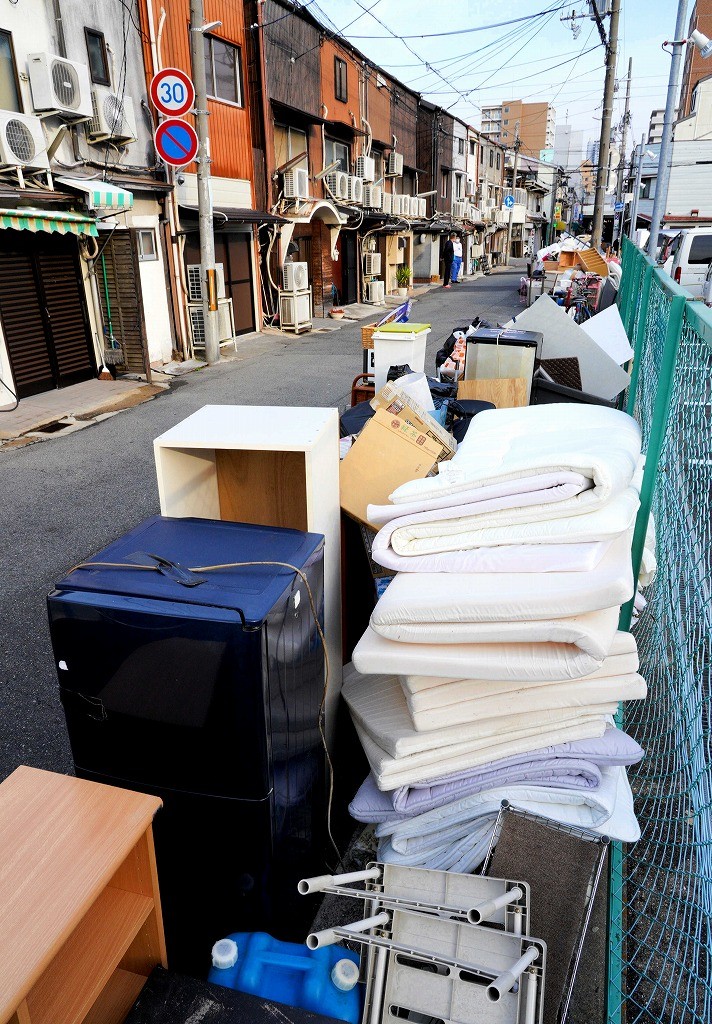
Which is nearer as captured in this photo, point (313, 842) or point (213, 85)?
point (313, 842)

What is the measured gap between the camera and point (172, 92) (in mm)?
11328

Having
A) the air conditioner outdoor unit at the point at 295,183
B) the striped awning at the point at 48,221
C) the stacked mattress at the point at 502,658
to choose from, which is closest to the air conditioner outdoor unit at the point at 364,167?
the air conditioner outdoor unit at the point at 295,183

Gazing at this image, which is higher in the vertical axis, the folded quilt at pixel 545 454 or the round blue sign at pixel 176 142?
the round blue sign at pixel 176 142

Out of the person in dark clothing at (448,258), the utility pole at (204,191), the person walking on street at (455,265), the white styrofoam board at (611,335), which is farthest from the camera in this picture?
the person walking on street at (455,265)

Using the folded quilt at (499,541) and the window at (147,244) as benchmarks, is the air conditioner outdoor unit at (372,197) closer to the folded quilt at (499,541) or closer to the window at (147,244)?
the window at (147,244)

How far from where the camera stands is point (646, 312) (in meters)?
4.61

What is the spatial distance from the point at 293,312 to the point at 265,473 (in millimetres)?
15123

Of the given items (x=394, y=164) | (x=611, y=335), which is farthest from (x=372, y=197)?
(x=611, y=335)

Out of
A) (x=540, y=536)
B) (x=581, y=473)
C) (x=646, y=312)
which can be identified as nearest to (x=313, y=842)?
(x=540, y=536)

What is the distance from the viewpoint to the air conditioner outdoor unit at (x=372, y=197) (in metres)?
24.0

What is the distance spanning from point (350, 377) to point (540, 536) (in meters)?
10.0

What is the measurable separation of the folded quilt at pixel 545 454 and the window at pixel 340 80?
885 inches

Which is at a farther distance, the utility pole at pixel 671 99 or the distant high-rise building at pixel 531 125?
the distant high-rise building at pixel 531 125

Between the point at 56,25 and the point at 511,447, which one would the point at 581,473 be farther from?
the point at 56,25
